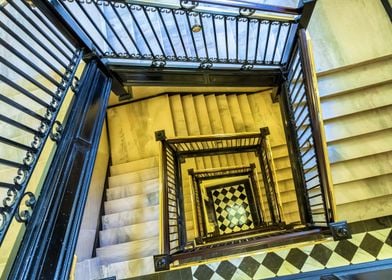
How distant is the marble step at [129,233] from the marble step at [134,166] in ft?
2.97

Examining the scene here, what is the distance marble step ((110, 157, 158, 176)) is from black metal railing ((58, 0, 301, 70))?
1478mm

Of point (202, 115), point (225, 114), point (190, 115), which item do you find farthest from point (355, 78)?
point (190, 115)

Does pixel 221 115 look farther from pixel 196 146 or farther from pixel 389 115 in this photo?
pixel 389 115

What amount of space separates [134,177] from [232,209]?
3150mm

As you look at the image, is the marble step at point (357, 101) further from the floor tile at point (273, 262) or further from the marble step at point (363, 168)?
the floor tile at point (273, 262)

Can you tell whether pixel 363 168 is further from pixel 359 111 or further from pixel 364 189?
pixel 359 111

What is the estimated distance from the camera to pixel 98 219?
3.43m

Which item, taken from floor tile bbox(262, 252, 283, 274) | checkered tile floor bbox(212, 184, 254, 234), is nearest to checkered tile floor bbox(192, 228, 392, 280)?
floor tile bbox(262, 252, 283, 274)

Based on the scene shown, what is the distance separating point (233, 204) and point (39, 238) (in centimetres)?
513

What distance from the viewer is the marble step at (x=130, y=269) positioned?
9.50 ft

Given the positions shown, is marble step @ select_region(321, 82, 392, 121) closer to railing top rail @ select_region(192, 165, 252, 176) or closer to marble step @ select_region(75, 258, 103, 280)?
railing top rail @ select_region(192, 165, 252, 176)

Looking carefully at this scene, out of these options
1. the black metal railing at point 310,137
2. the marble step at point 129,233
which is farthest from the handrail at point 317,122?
the marble step at point 129,233

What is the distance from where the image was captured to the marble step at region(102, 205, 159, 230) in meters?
3.36

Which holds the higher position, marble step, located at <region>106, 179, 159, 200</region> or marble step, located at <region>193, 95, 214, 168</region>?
marble step, located at <region>193, 95, 214, 168</region>
